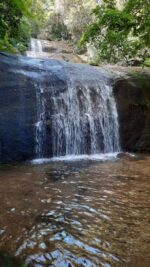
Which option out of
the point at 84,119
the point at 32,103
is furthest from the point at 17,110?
the point at 84,119

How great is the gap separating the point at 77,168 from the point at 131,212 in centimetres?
321

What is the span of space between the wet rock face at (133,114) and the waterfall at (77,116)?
0.86 ft

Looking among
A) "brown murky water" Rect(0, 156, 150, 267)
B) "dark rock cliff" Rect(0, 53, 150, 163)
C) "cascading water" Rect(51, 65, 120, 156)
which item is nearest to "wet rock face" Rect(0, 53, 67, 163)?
"dark rock cliff" Rect(0, 53, 150, 163)

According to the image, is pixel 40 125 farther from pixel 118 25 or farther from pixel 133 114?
pixel 118 25

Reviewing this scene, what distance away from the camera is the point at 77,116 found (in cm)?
1088

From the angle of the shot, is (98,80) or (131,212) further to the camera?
(98,80)

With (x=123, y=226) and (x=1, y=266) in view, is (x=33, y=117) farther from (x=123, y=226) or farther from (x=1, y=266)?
(x=1, y=266)

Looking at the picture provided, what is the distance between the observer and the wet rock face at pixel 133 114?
37.8 ft

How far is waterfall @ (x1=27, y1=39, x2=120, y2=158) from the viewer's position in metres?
10.3

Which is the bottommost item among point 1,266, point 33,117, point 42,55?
point 1,266

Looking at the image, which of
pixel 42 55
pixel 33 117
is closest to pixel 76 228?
pixel 33 117

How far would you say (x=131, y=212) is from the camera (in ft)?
18.1

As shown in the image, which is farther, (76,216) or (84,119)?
(84,119)

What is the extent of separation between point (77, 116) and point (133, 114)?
2.15 m
